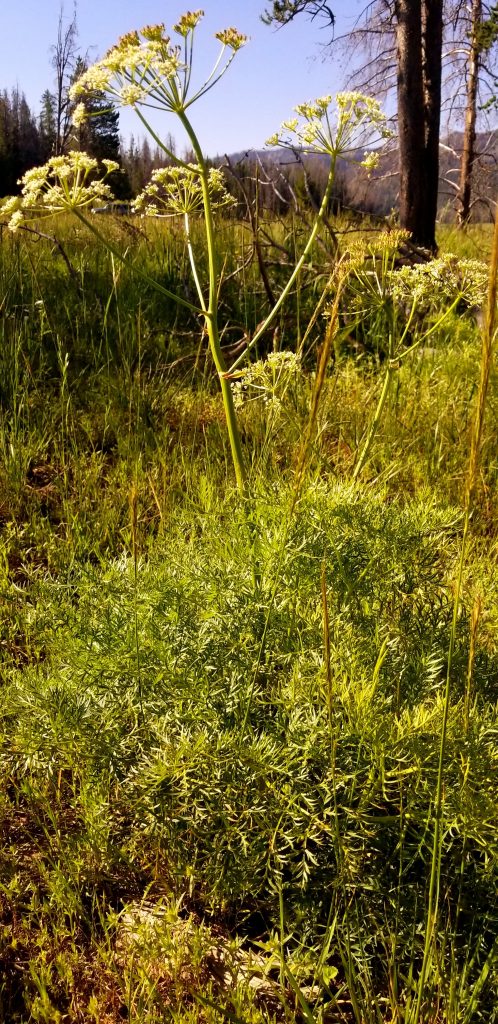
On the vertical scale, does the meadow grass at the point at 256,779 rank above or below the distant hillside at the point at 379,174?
below

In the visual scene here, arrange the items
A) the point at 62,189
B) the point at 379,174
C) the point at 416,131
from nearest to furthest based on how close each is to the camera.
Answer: the point at 62,189 < the point at 416,131 < the point at 379,174

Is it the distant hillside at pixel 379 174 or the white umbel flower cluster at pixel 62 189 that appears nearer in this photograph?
the white umbel flower cluster at pixel 62 189

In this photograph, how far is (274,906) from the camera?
1623 mm

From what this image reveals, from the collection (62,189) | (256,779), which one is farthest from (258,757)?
(62,189)

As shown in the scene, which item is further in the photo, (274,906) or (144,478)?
(144,478)

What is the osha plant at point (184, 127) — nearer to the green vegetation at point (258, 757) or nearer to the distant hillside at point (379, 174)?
the green vegetation at point (258, 757)

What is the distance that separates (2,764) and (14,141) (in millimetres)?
40722

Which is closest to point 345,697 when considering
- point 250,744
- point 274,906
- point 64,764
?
point 250,744

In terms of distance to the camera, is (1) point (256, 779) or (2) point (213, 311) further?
(2) point (213, 311)

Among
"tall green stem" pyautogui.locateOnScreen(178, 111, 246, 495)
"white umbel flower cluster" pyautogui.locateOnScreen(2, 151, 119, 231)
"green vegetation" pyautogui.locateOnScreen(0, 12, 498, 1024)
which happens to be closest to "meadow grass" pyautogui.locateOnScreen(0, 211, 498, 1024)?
"green vegetation" pyautogui.locateOnScreen(0, 12, 498, 1024)

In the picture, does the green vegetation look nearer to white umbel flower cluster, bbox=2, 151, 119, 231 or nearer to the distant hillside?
→ white umbel flower cluster, bbox=2, 151, 119, 231

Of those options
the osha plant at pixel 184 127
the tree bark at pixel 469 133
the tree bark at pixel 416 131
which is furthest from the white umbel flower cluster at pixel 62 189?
the tree bark at pixel 469 133

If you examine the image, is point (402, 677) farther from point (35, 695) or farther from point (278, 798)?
point (35, 695)

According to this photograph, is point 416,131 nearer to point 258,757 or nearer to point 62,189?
point 62,189
